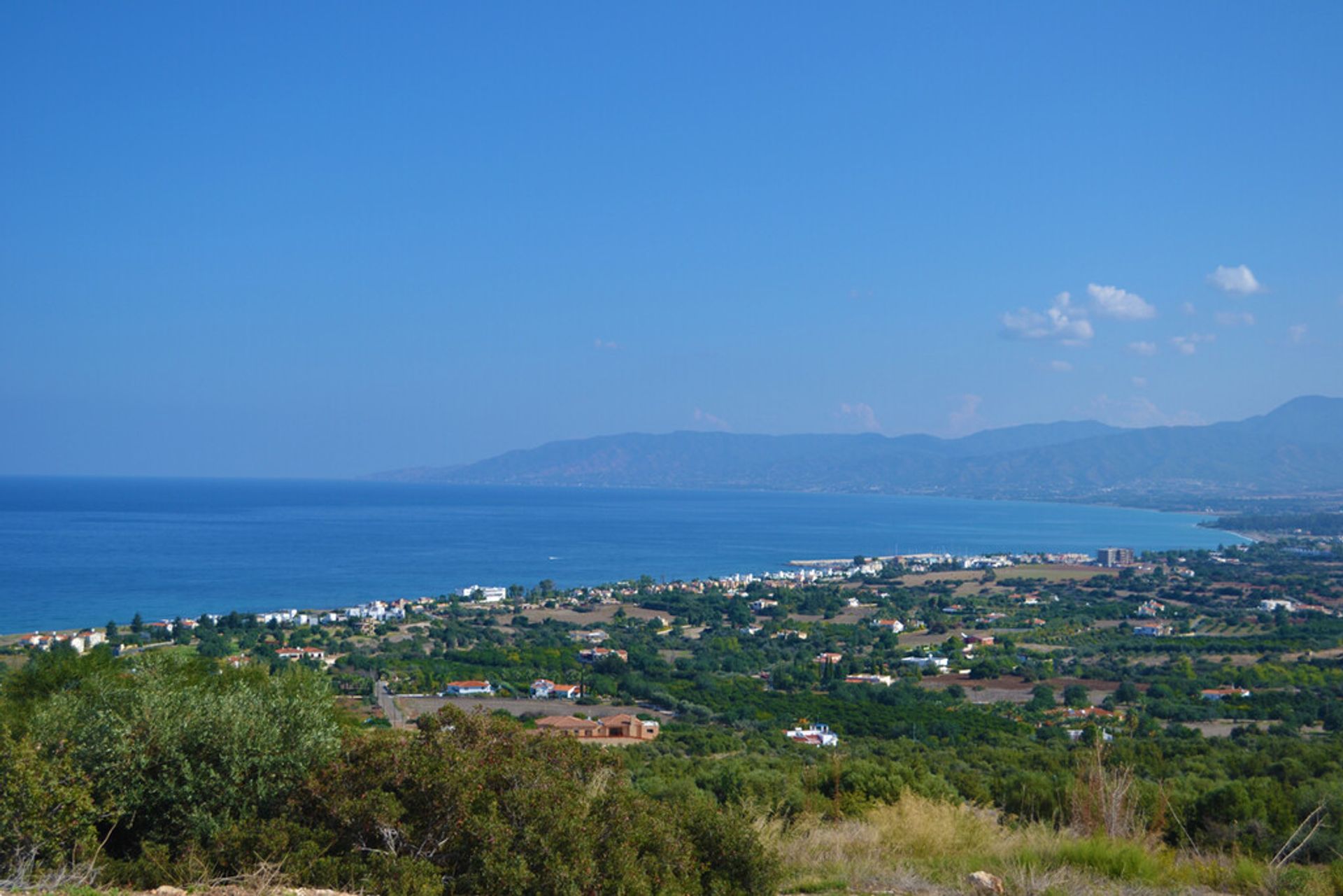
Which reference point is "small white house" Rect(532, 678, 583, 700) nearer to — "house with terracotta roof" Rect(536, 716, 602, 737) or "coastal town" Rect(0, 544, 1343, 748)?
"coastal town" Rect(0, 544, 1343, 748)

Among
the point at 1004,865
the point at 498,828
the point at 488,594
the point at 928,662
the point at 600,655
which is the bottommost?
the point at 928,662

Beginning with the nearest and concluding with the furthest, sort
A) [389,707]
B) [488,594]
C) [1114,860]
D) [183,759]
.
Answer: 1. [183,759]
2. [1114,860]
3. [389,707]
4. [488,594]

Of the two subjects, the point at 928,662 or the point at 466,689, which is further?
the point at 928,662

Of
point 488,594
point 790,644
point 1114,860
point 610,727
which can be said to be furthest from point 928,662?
point 1114,860

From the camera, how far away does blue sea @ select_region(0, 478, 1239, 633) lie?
144 ft

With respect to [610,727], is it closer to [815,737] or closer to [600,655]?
[815,737]

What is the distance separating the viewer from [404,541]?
7394 cm

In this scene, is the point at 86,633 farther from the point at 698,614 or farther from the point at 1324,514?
the point at 1324,514

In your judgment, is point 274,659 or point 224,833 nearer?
point 224,833

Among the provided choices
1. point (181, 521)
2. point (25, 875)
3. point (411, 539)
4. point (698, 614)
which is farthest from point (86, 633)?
point (181, 521)

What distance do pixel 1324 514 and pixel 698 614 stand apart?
83.7 metres

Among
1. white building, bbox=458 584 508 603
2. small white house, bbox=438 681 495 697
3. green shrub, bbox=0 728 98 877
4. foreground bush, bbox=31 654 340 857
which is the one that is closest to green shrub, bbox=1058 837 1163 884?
foreground bush, bbox=31 654 340 857

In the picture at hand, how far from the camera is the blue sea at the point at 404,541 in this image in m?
44.0

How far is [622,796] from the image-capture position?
14.5ft
